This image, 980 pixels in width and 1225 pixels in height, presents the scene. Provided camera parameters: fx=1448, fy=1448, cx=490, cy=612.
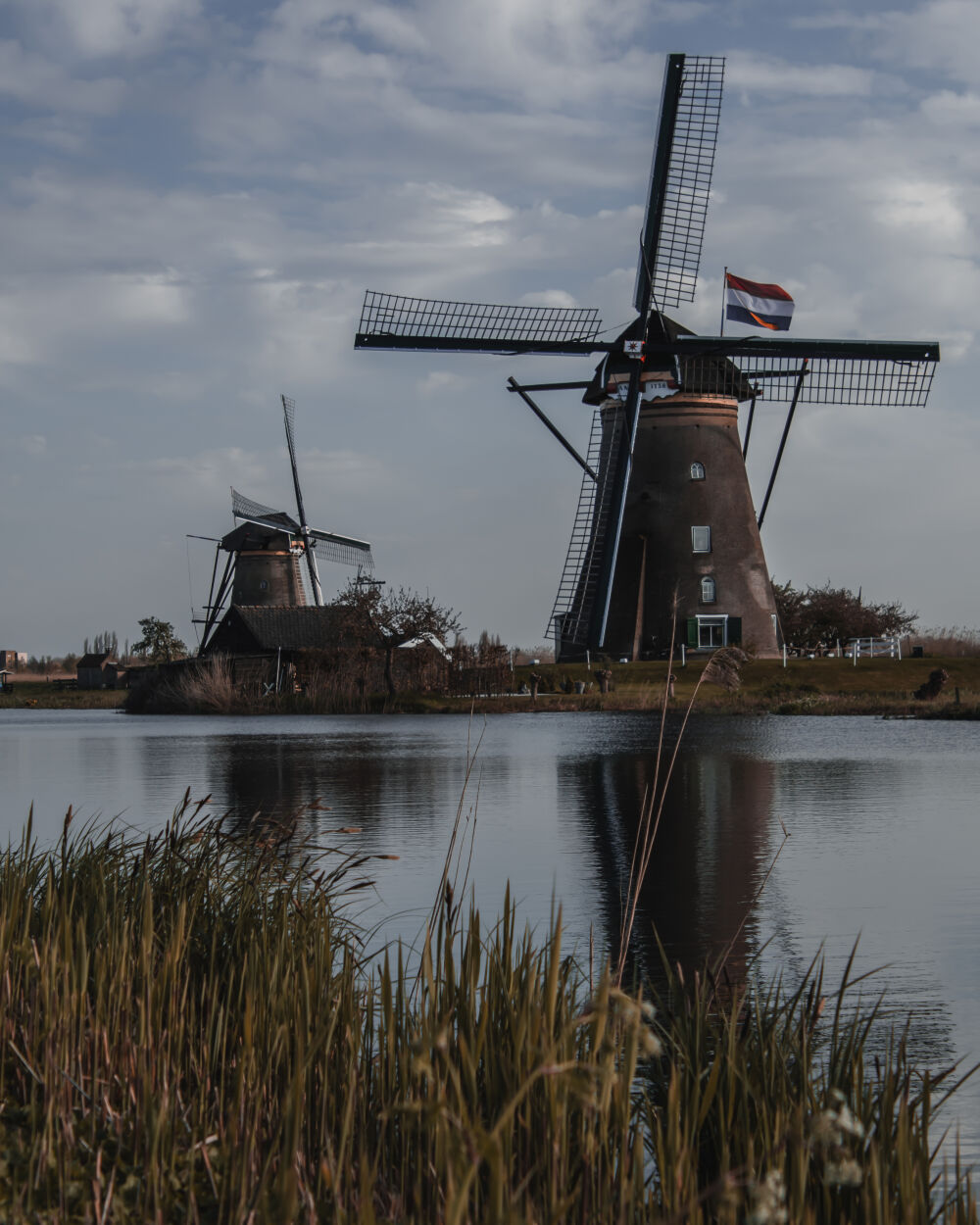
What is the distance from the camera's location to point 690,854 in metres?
12.0

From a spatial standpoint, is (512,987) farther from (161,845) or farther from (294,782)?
(294,782)

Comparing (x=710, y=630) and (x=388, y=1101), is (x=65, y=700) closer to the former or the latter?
(x=710, y=630)

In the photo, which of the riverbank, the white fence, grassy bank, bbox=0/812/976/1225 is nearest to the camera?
grassy bank, bbox=0/812/976/1225

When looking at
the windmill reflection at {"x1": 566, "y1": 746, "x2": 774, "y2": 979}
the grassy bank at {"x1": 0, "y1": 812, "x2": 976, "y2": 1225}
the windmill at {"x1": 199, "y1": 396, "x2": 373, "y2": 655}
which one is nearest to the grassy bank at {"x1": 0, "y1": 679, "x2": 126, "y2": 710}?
the windmill at {"x1": 199, "y1": 396, "x2": 373, "y2": 655}

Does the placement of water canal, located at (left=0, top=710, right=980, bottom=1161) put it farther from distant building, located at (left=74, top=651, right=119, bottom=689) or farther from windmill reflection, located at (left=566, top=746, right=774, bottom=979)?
distant building, located at (left=74, top=651, right=119, bottom=689)

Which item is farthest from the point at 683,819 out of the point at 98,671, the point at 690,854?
the point at 98,671

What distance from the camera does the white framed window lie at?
39.0 metres

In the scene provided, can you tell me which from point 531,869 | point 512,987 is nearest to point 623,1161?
point 512,987

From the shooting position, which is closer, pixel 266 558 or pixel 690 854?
pixel 690 854

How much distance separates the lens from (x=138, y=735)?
33688 millimetres

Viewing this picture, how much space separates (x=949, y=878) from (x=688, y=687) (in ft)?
87.1

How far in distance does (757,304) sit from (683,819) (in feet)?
70.7

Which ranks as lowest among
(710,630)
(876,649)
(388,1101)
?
(388,1101)

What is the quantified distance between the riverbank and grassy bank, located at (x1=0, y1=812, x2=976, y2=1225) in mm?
29114
